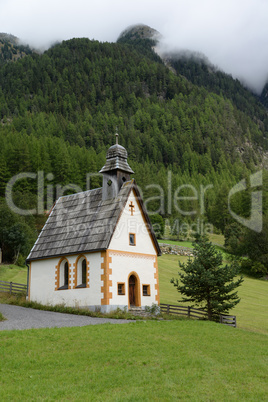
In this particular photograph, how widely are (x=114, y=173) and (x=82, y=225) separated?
448 cm

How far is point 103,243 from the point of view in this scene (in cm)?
2381

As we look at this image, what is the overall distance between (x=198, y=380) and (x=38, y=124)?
504 ft

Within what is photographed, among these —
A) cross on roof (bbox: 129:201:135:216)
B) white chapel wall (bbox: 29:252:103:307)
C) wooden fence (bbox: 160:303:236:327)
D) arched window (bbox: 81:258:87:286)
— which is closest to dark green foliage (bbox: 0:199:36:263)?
white chapel wall (bbox: 29:252:103:307)

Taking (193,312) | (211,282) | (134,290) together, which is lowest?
(193,312)

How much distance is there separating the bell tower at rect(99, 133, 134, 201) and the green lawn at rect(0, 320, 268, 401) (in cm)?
1245

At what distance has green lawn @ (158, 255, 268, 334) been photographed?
26420 millimetres

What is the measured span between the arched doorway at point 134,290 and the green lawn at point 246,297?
7.00 metres

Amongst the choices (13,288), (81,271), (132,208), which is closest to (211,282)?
(132,208)

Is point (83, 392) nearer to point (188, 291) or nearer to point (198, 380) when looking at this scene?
point (198, 380)

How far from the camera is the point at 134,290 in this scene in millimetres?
25531

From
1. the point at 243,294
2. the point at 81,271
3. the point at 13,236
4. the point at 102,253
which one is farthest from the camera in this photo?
the point at 13,236

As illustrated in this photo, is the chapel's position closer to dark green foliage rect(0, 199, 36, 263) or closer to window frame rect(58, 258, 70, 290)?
window frame rect(58, 258, 70, 290)

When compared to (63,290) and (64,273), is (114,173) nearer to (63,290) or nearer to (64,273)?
(64,273)

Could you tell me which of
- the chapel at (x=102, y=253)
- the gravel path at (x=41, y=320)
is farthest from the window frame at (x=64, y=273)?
the gravel path at (x=41, y=320)
